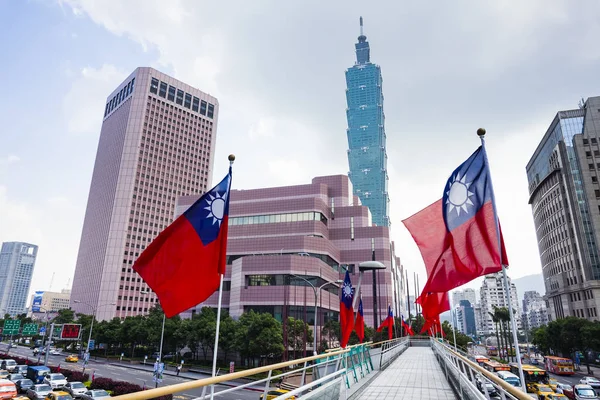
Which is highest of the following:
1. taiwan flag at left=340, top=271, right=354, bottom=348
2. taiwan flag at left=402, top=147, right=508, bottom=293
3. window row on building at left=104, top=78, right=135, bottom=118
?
window row on building at left=104, top=78, right=135, bottom=118

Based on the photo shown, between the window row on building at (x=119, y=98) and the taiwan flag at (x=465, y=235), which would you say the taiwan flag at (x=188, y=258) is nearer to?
the taiwan flag at (x=465, y=235)

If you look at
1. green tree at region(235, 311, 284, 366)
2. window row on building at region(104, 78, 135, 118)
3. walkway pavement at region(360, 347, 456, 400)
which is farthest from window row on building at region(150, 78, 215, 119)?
walkway pavement at region(360, 347, 456, 400)

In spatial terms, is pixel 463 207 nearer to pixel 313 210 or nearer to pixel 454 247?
pixel 454 247

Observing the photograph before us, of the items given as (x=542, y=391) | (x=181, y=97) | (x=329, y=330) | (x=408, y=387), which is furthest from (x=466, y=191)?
(x=181, y=97)

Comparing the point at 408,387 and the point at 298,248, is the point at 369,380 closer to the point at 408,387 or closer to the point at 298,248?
the point at 408,387

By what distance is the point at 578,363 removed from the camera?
63.5 meters

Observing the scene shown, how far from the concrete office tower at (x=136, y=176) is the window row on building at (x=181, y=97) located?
1.21ft

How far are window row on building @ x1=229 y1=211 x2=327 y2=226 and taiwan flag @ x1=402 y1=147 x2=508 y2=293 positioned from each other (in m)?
66.5

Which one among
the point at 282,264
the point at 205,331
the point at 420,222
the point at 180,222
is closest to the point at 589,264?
the point at 282,264

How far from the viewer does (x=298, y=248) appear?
236 feet

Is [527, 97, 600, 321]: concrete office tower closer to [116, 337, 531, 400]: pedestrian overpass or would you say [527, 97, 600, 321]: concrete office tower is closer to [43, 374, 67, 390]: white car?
[116, 337, 531, 400]: pedestrian overpass

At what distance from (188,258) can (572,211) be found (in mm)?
100148

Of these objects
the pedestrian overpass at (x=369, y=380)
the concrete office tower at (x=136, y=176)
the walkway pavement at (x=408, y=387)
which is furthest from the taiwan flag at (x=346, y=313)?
the concrete office tower at (x=136, y=176)

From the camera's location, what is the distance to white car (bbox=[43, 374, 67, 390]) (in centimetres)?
3170
